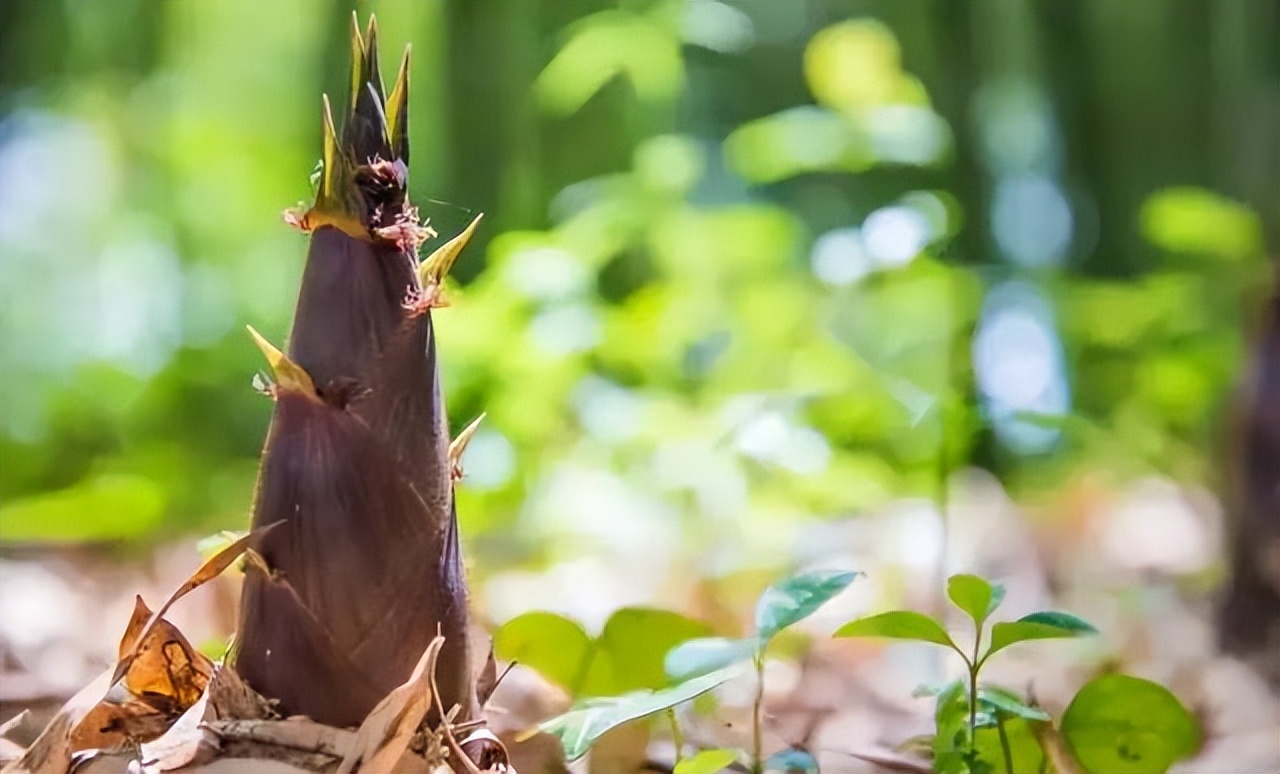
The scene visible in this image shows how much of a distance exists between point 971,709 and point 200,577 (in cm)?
36

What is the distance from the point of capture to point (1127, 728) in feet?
1.82

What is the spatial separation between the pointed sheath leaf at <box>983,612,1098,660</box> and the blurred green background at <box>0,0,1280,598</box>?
25 centimetres

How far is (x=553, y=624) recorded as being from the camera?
0.64 metres

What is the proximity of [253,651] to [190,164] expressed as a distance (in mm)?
440

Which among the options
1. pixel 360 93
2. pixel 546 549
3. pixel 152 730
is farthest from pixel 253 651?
pixel 546 549

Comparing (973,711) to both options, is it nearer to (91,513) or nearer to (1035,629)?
(1035,629)

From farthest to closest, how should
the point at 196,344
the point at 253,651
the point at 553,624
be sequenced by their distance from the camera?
the point at 196,344 → the point at 553,624 → the point at 253,651

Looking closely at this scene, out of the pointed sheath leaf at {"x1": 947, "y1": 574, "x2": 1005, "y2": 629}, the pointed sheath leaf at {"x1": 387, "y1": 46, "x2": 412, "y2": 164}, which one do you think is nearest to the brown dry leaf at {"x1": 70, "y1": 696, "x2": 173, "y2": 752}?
the pointed sheath leaf at {"x1": 387, "y1": 46, "x2": 412, "y2": 164}

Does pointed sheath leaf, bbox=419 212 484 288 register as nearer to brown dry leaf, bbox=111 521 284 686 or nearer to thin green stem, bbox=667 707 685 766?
brown dry leaf, bbox=111 521 284 686

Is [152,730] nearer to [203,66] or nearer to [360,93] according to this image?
[360,93]

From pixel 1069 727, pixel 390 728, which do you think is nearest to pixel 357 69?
pixel 390 728

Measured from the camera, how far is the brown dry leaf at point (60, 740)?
1.38 ft

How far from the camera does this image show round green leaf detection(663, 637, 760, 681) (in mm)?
562

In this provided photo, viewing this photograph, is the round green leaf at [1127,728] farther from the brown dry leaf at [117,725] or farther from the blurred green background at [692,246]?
the brown dry leaf at [117,725]
